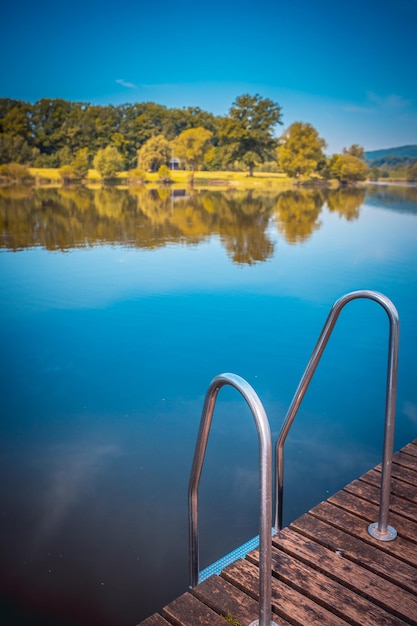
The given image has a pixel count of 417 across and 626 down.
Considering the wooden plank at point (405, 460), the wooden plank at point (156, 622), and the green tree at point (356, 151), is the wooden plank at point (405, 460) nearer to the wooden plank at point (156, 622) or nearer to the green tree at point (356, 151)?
the wooden plank at point (156, 622)

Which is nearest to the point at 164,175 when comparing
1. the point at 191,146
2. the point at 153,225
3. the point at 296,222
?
the point at 191,146

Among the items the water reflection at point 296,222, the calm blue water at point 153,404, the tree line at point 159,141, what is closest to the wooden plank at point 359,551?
the calm blue water at point 153,404

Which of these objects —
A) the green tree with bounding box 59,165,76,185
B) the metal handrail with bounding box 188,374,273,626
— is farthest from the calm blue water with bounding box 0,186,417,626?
the green tree with bounding box 59,165,76,185

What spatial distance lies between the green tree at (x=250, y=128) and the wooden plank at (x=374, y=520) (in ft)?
236

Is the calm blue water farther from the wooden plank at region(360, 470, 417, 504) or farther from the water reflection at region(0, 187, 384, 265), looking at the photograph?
the water reflection at region(0, 187, 384, 265)

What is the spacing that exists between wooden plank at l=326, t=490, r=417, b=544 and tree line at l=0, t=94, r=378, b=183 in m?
58.3

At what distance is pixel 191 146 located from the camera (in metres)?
66.6

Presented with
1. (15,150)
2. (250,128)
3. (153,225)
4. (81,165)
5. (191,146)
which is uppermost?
(250,128)

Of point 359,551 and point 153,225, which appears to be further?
point 153,225

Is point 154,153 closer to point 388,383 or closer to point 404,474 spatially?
point 404,474

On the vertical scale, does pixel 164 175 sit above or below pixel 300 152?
below

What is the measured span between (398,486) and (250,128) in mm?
74636

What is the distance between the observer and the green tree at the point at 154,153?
6116 centimetres

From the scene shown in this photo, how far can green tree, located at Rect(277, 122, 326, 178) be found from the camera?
6631 centimetres
